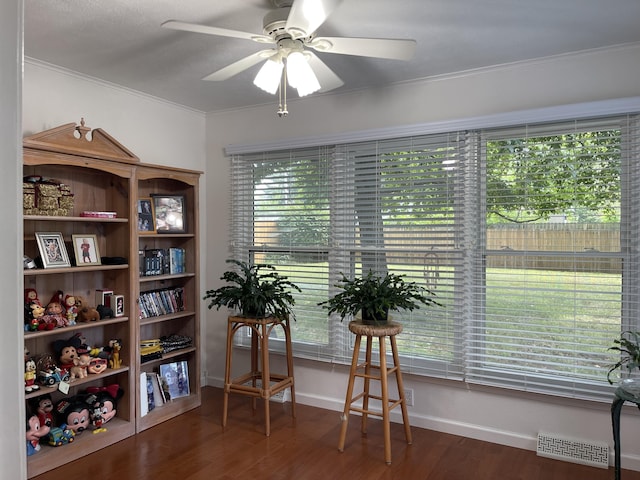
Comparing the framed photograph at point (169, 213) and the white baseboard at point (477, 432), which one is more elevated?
the framed photograph at point (169, 213)

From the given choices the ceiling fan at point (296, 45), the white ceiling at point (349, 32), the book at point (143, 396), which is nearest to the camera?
the ceiling fan at point (296, 45)

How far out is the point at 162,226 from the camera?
12.2 feet

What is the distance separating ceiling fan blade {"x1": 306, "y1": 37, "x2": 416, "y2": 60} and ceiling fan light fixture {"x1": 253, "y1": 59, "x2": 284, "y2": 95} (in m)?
0.20

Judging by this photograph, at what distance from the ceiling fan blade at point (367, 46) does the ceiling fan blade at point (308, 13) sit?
178 millimetres

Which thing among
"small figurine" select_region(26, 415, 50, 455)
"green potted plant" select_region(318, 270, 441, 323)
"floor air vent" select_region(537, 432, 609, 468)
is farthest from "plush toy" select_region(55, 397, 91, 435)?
"floor air vent" select_region(537, 432, 609, 468)

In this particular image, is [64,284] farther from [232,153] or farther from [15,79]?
[15,79]

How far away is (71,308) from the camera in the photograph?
307cm

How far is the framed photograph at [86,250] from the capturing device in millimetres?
3107

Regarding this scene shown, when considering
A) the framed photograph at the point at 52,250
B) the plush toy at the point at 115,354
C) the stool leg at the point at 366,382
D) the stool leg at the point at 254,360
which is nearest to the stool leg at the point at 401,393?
the stool leg at the point at 366,382

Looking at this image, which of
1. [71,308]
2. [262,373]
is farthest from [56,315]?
[262,373]

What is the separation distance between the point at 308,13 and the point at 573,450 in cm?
291

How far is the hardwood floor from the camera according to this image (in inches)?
109

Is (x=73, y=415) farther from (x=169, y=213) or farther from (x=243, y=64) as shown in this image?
(x=243, y=64)

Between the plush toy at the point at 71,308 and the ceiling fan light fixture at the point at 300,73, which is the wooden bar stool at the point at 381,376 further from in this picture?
the plush toy at the point at 71,308
